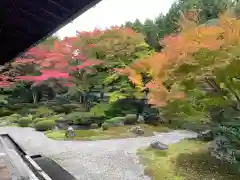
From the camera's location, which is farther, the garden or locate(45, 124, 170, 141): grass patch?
locate(45, 124, 170, 141): grass patch

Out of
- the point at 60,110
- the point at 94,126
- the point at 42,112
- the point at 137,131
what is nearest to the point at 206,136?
the point at 137,131

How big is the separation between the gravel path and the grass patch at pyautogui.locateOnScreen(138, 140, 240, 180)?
0.33m

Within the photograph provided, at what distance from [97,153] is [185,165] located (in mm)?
2629

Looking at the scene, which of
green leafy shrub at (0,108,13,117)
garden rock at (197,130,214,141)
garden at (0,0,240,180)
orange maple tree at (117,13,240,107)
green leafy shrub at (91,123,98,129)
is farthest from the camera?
green leafy shrub at (0,108,13,117)

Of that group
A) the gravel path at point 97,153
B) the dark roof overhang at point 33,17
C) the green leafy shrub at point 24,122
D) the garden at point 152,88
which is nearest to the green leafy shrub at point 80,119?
the garden at point 152,88

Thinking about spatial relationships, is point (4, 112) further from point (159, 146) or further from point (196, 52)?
point (196, 52)

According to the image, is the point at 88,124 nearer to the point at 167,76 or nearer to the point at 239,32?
the point at 167,76

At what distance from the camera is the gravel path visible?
21.3ft

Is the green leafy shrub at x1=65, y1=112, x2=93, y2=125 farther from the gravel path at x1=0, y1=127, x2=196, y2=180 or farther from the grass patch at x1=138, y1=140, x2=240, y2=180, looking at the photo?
the grass patch at x1=138, y1=140, x2=240, y2=180

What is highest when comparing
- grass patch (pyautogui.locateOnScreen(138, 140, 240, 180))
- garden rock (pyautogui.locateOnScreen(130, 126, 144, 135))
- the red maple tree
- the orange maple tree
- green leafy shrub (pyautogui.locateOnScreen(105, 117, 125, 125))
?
the red maple tree

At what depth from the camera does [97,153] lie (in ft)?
26.9

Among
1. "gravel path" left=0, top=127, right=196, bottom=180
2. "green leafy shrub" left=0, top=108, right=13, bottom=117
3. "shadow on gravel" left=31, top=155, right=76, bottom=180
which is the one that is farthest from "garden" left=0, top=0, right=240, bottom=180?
"shadow on gravel" left=31, top=155, right=76, bottom=180

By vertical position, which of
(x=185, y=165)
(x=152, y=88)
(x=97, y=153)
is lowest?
(x=185, y=165)

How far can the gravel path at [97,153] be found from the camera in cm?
649
